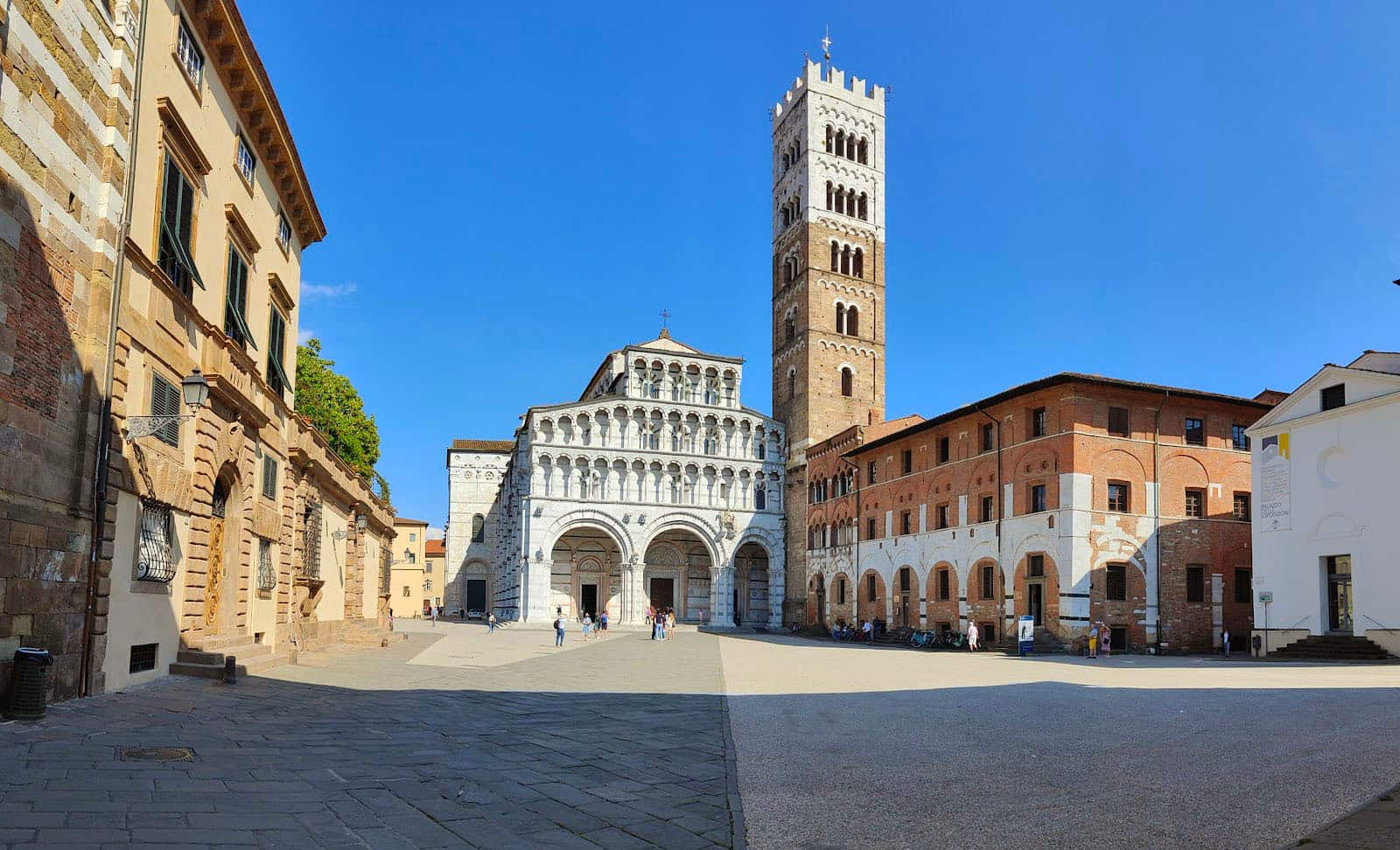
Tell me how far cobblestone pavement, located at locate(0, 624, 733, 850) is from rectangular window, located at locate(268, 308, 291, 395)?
8.16 meters

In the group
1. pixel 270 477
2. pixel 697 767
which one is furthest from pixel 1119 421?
pixel 697 767

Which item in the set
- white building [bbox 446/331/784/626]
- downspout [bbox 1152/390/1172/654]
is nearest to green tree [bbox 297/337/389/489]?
white building [bbox 446/331/784/626]

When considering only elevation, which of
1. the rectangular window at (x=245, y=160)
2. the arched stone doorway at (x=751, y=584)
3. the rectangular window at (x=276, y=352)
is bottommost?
the arched stone doorway at (x=751, y=584)

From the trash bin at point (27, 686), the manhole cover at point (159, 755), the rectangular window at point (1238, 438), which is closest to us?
the manhole cover at point (159, 755)

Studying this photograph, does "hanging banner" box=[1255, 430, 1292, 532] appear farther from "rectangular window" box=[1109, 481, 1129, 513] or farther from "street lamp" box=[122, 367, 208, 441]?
"street lamp" box=[122, 367, 208, 441]

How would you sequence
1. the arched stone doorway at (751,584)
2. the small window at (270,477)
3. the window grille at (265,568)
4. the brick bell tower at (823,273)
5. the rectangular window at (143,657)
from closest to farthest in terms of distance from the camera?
the rectangular window at (143,657), the window grille at (265,568), the small window at (270,477), the brick bell tower at (823,273), the arched stone doorway at (751,584)

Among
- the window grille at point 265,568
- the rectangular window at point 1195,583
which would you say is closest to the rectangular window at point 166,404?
the window grille at point 265,568

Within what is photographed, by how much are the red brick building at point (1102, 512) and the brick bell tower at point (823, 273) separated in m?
19.3

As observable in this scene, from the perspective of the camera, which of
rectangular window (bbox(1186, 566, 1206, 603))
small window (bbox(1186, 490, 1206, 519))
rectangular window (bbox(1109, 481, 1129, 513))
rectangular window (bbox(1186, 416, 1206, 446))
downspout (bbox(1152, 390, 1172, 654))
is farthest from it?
rectangular window (bbox(1186, 416, 1206, 446))

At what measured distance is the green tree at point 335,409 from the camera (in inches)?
1577

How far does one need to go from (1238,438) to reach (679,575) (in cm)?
3410

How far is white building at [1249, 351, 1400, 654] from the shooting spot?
1061 inches

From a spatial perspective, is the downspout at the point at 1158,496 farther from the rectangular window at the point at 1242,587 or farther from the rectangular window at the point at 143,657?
the rectangular window at the point at 143,657

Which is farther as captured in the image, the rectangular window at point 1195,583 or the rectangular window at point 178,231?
the rectangular window at point 1195,583
